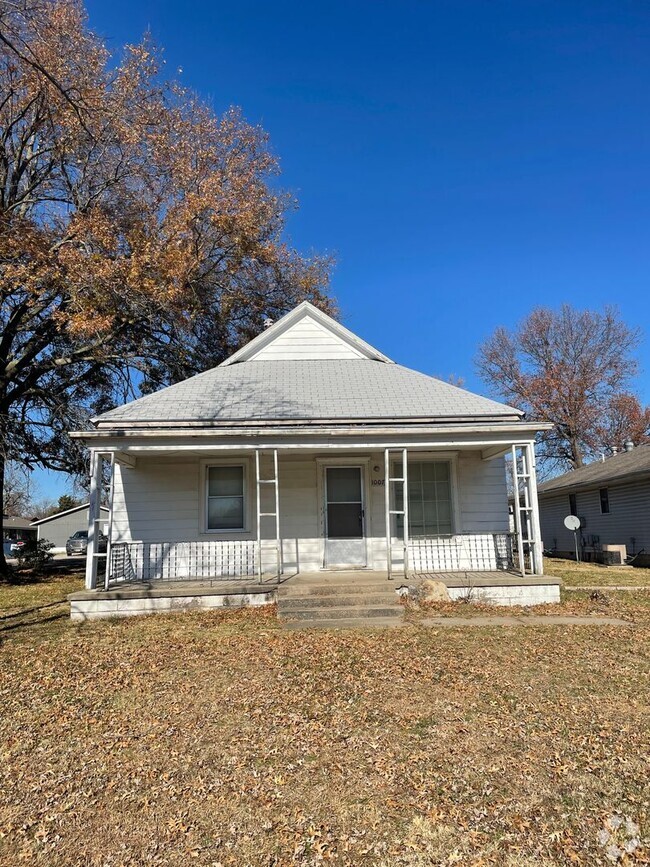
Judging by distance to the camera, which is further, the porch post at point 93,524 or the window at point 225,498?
the window at point 225,498

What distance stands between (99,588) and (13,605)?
2.34 metres

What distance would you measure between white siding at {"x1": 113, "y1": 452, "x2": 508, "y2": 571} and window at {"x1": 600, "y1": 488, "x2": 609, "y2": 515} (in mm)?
12425

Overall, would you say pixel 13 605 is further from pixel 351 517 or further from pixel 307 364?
pixel 307 364

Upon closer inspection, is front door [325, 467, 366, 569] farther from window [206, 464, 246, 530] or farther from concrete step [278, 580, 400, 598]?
concrete step [278, 580, 400, 598]

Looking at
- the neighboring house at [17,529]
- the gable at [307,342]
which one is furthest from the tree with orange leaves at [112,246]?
the neighboring house at [17,529]

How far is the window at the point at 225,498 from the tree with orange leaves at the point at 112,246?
Answer: 17.8 feet

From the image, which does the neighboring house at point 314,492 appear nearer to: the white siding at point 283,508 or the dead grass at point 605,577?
the white siding at point 283,508

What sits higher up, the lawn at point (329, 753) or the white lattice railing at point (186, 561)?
the white lattice railing at point (186, 561)

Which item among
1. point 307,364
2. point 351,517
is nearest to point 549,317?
point 307,364

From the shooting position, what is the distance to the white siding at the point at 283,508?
11.4 meters

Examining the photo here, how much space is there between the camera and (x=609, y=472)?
21.2 metres

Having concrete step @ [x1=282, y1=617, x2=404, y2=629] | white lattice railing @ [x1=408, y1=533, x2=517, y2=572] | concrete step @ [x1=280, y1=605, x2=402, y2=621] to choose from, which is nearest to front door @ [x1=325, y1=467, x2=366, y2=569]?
white lattice railing @ [x1=408, y1=533, x2=517, y2=572]

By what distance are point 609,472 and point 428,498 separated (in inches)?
505

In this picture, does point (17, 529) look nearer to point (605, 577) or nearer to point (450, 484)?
point (450, 484)
